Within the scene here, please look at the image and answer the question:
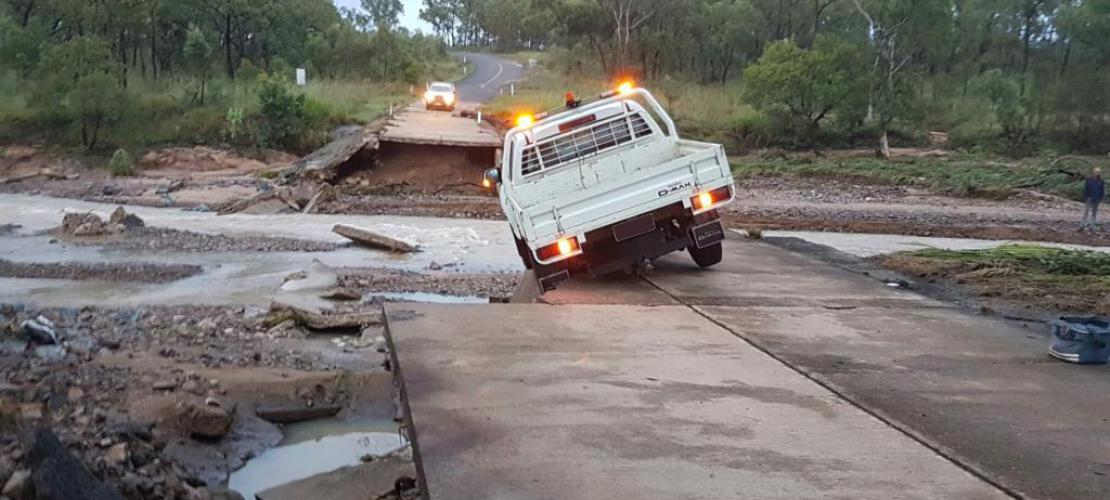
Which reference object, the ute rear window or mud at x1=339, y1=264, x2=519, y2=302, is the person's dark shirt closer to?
mud at x1=339, y1=264, x2=519, y2=302

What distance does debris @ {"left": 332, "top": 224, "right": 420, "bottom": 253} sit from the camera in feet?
66.3

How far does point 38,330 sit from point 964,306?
9.45m

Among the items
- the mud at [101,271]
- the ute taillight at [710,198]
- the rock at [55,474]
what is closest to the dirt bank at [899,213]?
the mud at [101,271]

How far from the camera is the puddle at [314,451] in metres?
7.95

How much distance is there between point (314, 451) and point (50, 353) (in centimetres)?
322

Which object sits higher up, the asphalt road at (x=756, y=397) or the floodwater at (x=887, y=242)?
the asphalt road at (x=756, y=397)

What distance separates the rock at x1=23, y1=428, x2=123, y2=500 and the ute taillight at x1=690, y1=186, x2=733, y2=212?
6.30 m

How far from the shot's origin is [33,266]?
692 inches

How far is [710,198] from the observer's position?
33.8 ft

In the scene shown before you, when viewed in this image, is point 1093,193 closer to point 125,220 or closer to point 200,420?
point 200,420

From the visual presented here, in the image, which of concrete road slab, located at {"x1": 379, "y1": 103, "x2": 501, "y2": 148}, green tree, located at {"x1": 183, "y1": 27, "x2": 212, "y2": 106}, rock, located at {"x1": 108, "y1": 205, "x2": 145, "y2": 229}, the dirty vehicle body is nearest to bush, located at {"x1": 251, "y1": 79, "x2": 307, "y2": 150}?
concrete road slab, located at {"x1": 379, "y1": 103, "x2": 501, "y2": 148}

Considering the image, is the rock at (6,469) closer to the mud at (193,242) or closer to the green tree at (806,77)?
the mud at (193,242)

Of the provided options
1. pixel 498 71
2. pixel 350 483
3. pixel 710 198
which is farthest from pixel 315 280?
pixel 498 71

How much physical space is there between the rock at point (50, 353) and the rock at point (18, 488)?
445 cm
